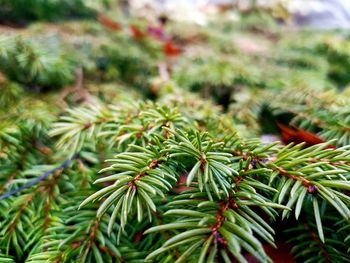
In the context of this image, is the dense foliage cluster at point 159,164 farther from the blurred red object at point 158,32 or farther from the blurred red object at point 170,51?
the blurred red object at point 158,32

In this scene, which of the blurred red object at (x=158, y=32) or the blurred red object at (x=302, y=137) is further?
the blurred red object at (x=158, y=32)

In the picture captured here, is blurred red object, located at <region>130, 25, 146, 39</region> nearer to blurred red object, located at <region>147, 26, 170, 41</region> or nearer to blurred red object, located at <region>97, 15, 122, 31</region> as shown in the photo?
blurred red object, located at <region>97, 15, 122, 31</region>

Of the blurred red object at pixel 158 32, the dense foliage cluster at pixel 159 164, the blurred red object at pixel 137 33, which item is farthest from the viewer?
the blurred red object at pixel 158 32

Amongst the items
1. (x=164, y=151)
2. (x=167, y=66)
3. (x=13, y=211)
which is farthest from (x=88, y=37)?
(x=164, y=151)

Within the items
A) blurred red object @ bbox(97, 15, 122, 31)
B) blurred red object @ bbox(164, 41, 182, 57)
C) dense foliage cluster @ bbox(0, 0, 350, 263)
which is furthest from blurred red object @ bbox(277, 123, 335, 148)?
blurred red object @ bbox(97, 15, 122, 31)

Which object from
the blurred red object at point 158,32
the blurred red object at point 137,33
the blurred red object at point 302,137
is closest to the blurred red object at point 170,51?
the blurred red object at point 137,33

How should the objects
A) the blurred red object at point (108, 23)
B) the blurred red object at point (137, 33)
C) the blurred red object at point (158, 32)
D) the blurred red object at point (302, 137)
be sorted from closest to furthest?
the blurred red object at point (302, 137)
the blurred red object at point (137, 33)
the blurred red object at point (108, 23)
the blurred red object at point (158, 32)

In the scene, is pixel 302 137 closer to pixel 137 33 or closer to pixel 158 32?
pixel 137 33
